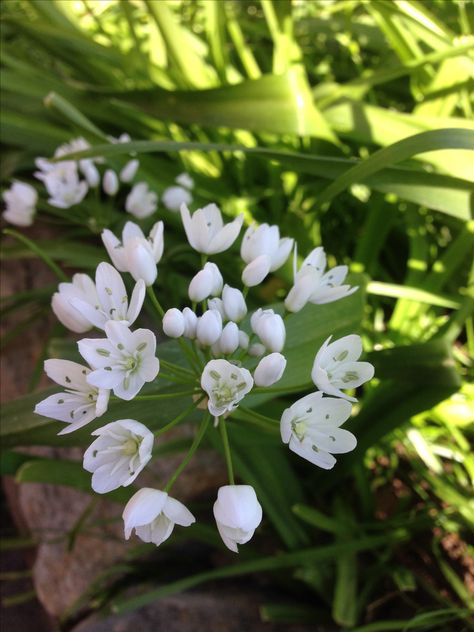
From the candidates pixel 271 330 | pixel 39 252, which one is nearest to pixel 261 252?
pixel 271 330

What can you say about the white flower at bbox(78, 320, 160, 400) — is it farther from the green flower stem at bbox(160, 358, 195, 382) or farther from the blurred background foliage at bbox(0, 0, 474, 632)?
the blurred background foliage at bbox(0, 0, 474, 632)

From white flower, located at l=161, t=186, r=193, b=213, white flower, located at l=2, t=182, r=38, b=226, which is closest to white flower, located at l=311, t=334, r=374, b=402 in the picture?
white flower, located at l=161, t=186, r=193, b=213

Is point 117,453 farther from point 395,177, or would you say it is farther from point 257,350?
point 395,177

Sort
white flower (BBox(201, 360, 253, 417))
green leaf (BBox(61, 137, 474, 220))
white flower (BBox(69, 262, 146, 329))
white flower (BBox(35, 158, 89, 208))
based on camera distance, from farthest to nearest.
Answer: white flower (BBox(35, 158, 89, 208)), green leaf (BBox(61, 137, 474, 220)), white flower (BBox(69, 262, 146, 329)), white flower (BBox(201, 360, 253, 417))

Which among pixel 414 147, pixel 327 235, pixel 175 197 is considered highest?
pixel 414 147

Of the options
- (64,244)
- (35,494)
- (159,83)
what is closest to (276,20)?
(159,83)
